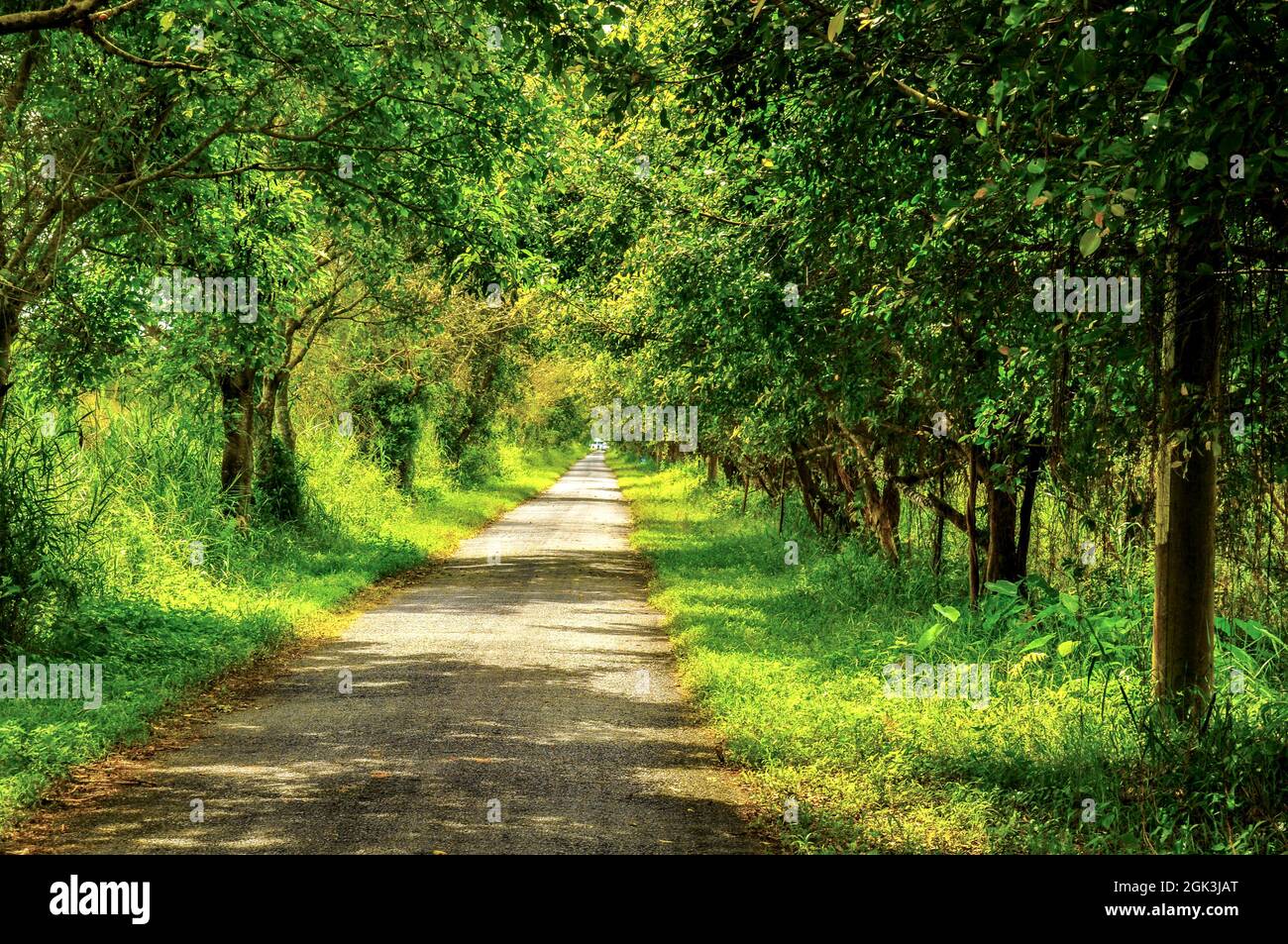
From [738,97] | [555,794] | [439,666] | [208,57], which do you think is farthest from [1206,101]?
[439,666]

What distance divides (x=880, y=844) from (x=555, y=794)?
6.79 feet

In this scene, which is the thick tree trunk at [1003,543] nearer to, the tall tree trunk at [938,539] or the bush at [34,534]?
the tall tree trunk at [938,539]

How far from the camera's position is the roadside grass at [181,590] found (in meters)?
8.45

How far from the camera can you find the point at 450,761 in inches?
320

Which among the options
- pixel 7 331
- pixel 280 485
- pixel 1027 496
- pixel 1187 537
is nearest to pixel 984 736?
pixel 1187 537

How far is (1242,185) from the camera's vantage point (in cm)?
481

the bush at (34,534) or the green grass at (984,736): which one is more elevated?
the bush at (34,534)

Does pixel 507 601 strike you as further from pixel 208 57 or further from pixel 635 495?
pixel 635 495

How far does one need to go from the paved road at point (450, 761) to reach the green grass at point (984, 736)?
1.84 feet

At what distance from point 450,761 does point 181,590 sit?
6403 mm

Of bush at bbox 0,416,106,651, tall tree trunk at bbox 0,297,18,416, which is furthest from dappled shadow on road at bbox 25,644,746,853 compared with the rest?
tall tree trunk at bbox 0,297,18,416

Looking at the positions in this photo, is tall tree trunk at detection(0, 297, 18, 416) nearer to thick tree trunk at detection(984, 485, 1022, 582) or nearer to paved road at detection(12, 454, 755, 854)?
paved road at detection(12, 454, 755, 854)

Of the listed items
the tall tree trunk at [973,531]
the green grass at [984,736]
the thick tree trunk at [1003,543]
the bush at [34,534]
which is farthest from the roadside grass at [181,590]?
the thick tree trunk at [1003,543]

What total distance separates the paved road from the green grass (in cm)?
56
